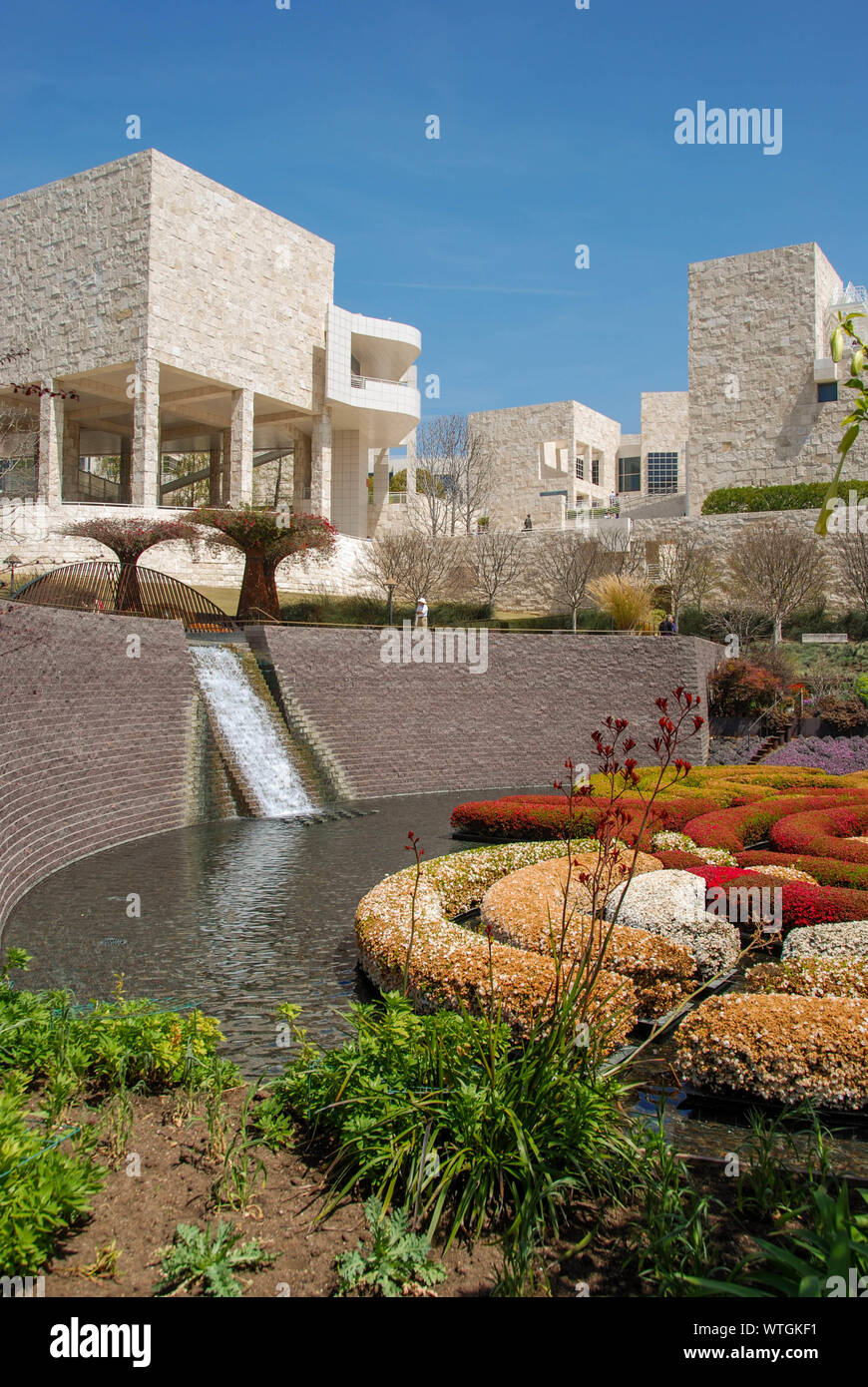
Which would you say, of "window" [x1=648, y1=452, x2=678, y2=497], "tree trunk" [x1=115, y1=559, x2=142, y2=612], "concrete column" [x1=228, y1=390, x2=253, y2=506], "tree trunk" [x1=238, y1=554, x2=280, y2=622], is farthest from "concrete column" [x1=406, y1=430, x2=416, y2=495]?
"tree trunk" [x1=115, y1=559, x2=142, y2=612]

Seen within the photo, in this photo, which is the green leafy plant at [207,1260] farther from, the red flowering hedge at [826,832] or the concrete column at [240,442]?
the concrete column at [240,442]

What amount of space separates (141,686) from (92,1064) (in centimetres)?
1146

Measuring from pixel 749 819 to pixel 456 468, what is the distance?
41.0 m

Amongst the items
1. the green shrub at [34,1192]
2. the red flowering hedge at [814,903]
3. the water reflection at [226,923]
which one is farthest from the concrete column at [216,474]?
the green shrub at [34,1192]

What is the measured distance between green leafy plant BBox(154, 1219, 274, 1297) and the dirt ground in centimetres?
4

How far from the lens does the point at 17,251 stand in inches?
1398

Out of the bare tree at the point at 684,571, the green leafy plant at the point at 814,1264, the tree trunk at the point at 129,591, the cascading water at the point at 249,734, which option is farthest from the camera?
the bare tree at the point at 684,571

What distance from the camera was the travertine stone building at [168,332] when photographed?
3262 centimetres

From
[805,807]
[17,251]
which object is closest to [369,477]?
[17,251]

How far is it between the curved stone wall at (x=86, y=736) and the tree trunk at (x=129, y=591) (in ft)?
8.20

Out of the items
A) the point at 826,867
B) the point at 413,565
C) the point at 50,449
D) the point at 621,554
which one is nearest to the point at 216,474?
the point at 50,449

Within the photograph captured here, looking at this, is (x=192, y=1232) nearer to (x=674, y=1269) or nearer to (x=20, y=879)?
(x=674, y=1269)

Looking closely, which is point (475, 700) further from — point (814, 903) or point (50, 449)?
point (50, 449)

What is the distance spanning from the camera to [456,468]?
51062mm
